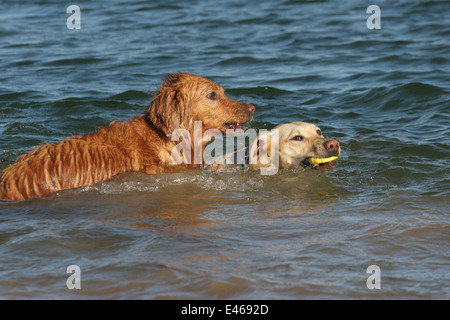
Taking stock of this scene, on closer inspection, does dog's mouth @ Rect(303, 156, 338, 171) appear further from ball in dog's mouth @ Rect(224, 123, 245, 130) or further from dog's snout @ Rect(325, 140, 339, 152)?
ball in dog's mouth @ Rect(224, 123, 245, 130)

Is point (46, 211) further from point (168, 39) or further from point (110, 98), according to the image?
point (168, 39)

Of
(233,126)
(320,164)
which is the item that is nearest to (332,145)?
(320,164)

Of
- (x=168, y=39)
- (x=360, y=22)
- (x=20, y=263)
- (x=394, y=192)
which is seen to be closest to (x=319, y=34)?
(x=360, y=22)

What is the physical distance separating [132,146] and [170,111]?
567mm

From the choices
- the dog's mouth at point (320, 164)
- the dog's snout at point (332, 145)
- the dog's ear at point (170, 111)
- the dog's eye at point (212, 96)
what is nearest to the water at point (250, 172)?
the dog's mouth at point (320, 164)

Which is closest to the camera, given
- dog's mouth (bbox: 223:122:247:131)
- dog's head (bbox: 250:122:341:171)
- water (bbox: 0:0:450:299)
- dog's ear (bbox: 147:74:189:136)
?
water (bbox: 0:0:450:299)

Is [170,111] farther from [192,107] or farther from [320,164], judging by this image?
[320,164]

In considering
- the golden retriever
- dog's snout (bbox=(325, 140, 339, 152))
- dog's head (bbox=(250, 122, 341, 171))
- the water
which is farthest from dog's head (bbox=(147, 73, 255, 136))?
dog's snout (bbox=(325, 140, 339, 152))

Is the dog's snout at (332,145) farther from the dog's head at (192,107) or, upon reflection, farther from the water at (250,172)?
the dog's head at (192,107)

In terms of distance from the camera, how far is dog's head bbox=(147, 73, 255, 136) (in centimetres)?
708

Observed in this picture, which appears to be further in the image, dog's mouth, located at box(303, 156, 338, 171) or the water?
dog's mouth, located at box(303, 156, 338, 171)

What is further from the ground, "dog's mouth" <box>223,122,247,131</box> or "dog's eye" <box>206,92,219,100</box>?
"dog's eye" <box>206,92,219,100</box>
